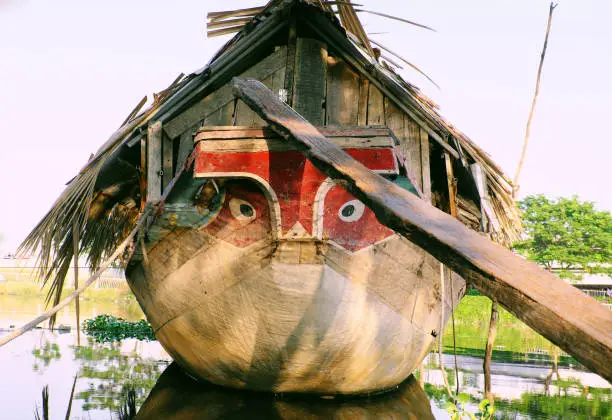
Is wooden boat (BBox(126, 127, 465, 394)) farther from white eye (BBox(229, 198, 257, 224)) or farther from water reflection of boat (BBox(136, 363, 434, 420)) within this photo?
water reflection of boat (BBox(136, 363, 434, 420))

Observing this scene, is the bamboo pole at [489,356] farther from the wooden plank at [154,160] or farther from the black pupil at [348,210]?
the wooden plank at [154,160]

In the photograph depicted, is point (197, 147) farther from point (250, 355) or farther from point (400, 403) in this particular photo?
point (400, 403)

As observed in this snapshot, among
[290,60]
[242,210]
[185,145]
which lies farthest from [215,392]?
[290,60]

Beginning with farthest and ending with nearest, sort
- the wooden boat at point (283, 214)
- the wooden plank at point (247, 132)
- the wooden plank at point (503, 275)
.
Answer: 1. the wooden boat at point (283, 214)
2. the wooden plank at point (247, 132)
3. the wooden plank at point (503, 275)

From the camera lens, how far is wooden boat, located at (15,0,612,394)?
3.37 metres

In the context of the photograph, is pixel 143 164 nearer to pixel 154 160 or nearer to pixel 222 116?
pixel 154 160

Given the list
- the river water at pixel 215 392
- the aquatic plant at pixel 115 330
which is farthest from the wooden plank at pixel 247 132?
the aquatic plant at pixel 115 330

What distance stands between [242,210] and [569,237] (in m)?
28.0

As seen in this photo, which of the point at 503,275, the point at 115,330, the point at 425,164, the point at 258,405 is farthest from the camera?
the point at 115,330

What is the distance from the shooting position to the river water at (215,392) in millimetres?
3703

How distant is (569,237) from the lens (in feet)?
91.9

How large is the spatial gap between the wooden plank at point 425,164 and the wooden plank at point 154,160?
6.43ft

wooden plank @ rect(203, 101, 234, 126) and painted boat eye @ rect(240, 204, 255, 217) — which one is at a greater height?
wooden plank @ rect(203, 101, 234, 126)

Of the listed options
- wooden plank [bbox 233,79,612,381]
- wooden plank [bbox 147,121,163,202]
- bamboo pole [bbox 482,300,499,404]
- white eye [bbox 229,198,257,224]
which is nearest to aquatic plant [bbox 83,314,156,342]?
wooden plank [bbox 147,121,163,202]
